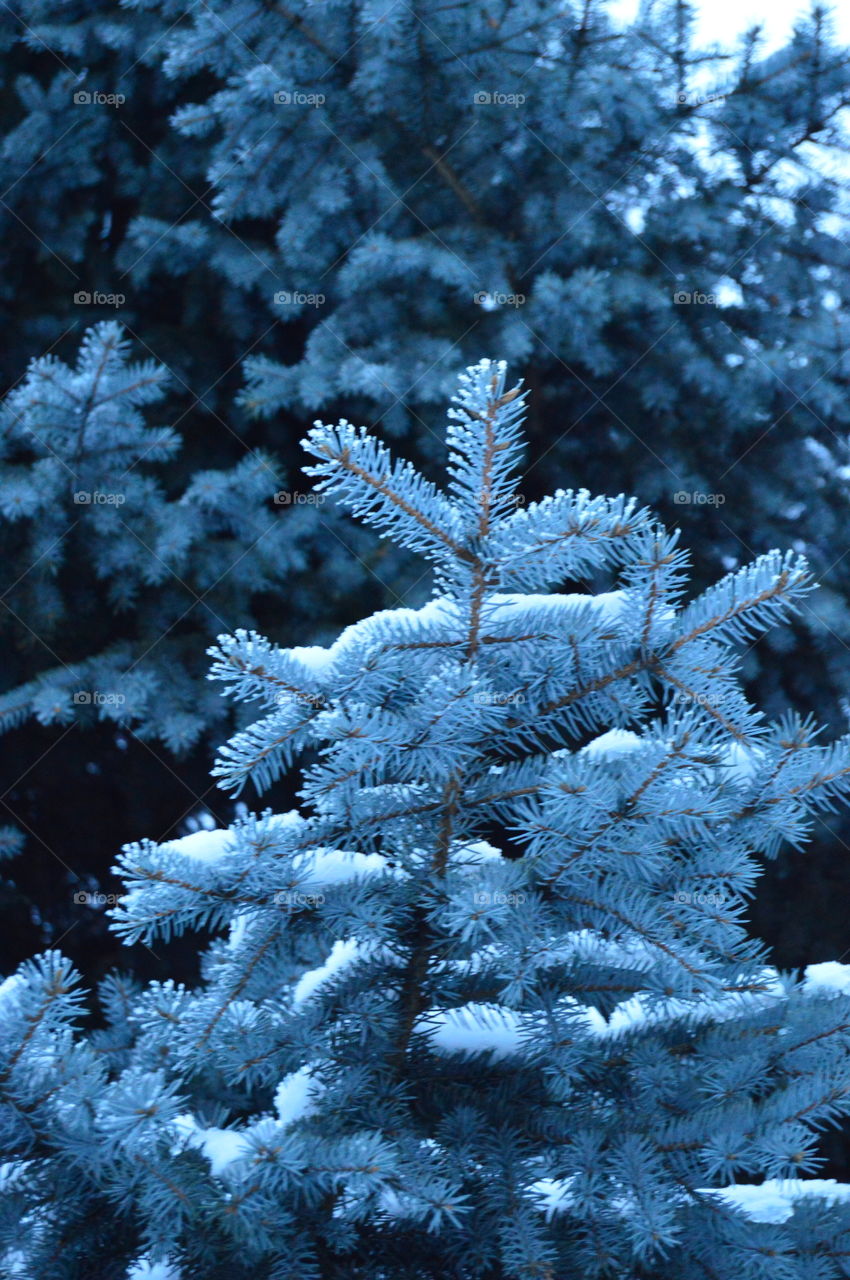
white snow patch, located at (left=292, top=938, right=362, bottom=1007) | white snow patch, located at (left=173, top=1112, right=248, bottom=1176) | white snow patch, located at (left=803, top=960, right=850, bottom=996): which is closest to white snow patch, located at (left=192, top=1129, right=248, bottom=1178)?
white snow patch, located at (left=173, top=1112, right=248, bottom=1176)

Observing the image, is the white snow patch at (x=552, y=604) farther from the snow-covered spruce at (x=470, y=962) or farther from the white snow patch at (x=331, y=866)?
the white snow patch at (x=331, y=866)

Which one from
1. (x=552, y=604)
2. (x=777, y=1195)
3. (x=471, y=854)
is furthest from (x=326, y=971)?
(x=777, y=1195)

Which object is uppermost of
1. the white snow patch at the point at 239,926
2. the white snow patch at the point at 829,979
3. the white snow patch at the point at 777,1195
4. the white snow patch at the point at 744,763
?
the white snow patch at the point at 744,763

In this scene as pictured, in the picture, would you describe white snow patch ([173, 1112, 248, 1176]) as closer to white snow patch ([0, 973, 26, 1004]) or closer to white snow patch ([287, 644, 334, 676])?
white snow patch ([0, 973, 26, 1004])

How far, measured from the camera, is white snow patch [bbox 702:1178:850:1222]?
132cm

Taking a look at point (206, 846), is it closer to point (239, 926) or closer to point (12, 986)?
point (239, 926)

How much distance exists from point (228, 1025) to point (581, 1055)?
0.39 meters

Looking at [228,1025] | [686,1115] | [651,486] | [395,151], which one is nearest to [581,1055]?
[686,1115]

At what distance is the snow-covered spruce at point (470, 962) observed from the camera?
3.30ft

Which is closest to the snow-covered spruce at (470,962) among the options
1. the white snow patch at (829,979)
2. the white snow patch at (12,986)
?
the white snow patch at (12,986)

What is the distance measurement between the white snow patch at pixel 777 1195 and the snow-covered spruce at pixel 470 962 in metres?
0.13

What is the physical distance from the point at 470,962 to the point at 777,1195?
689 millimetres

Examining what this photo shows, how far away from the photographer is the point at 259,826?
109 cm

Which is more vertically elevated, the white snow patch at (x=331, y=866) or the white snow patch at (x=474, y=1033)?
the white snow patch at (x=331, y=866)
